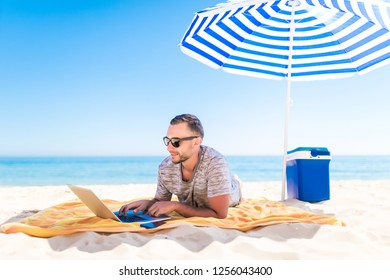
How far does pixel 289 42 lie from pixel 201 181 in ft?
8.24

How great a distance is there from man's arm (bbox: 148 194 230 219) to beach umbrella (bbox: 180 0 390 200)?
1.70 meters

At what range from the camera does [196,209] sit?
9.14ft

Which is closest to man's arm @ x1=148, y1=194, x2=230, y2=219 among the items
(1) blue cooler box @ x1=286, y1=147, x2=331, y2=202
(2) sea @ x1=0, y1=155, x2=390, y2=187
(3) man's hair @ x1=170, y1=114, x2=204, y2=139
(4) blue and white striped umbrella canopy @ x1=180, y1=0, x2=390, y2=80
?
(3) man's hair @ x1=170, y1=114, x2=204, y2=139

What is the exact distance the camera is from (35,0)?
5586 mm

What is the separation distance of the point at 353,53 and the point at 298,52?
643 mm

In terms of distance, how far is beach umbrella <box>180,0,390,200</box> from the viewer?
4188 millimetres

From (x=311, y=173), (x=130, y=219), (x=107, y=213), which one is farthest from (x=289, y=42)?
(x=107, y=213)

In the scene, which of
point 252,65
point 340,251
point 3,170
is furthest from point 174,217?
point 3,170

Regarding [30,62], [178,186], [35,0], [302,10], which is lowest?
[178,186]

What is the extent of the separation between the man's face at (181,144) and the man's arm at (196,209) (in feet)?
1.07

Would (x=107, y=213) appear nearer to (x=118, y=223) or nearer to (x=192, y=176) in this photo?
(x=118, y=223)

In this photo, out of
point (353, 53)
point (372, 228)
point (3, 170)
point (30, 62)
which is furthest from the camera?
point (3, 170)

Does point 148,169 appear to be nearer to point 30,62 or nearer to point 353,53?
point 30,62

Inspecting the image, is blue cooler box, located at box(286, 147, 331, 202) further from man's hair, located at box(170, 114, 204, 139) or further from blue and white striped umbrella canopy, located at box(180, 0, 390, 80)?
man's hair, located at box(170, 114, 204, 139)
